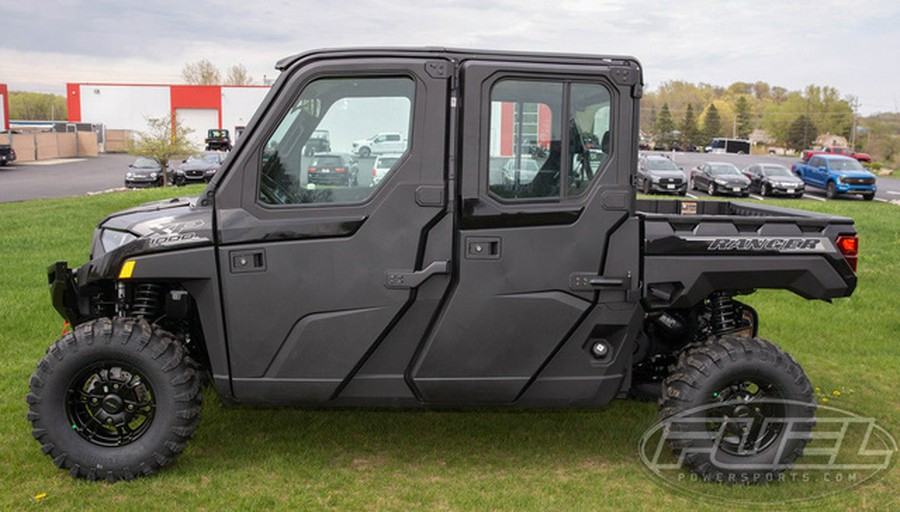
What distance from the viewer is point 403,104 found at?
442 centimetres

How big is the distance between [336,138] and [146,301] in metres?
1.55

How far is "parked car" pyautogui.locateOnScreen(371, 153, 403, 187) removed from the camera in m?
4.41

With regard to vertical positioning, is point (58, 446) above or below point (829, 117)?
below

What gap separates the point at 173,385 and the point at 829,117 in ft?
387

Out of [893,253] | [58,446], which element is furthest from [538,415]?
[893,253]

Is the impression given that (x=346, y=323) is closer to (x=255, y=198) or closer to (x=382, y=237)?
(x=382, y=237)

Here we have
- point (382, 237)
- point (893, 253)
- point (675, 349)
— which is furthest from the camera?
point (893, 253)

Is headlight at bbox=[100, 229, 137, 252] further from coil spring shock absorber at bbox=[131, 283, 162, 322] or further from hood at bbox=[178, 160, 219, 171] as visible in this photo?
hood at bbox=[178, 160, 219, 171]

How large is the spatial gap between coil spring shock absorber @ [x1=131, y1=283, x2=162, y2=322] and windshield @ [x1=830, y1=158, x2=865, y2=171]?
34.3 m

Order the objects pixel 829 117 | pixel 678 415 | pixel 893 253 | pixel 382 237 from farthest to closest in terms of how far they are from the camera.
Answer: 1. pixel 829 117
2. pixel 893 253
3. pixel 678 415
4. pixel 382 237

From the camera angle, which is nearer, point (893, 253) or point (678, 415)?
point (678, 415)

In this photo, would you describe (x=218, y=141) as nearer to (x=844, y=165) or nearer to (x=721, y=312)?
(x=844, y=165)

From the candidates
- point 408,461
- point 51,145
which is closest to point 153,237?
point 408,461

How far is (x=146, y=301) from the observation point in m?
4.86
